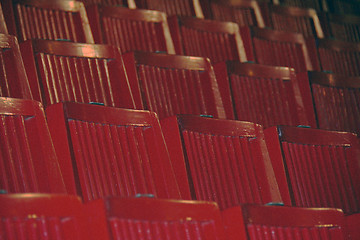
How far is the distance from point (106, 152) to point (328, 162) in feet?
0.60

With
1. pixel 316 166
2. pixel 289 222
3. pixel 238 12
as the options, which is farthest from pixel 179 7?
pixel 289 222

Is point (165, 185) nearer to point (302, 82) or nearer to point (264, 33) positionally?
point (302, 82)

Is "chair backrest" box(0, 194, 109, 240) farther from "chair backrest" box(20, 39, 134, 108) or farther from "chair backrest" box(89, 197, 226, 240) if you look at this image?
"chair backrest" box(20, 39, 134, 108)

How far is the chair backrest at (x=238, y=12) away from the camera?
33.1 inches

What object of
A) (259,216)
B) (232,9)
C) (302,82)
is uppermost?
(232,9)

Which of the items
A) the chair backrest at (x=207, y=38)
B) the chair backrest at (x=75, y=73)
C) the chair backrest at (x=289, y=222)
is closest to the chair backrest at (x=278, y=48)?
the chair backrest at (x=207, y=38)

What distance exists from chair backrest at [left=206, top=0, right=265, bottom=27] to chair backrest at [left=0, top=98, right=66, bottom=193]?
503 millimetres

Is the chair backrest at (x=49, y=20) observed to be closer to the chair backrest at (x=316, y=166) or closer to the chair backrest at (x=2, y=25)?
the chair backrest at (x=2, y=25)

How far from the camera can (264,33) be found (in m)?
0.74

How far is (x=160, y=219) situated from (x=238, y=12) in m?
0.63

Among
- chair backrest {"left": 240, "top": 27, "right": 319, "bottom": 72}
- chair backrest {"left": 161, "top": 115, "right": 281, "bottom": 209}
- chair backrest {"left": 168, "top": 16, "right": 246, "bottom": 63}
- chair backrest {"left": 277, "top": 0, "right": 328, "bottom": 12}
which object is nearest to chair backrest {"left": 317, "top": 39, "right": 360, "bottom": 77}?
chair backrest {"left": 240, "top": 27, "right": 319, "bottom": 72}

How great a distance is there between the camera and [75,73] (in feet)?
1.58

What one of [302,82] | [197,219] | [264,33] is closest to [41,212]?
[197,219]

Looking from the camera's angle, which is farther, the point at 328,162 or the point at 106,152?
the point at 328,162
